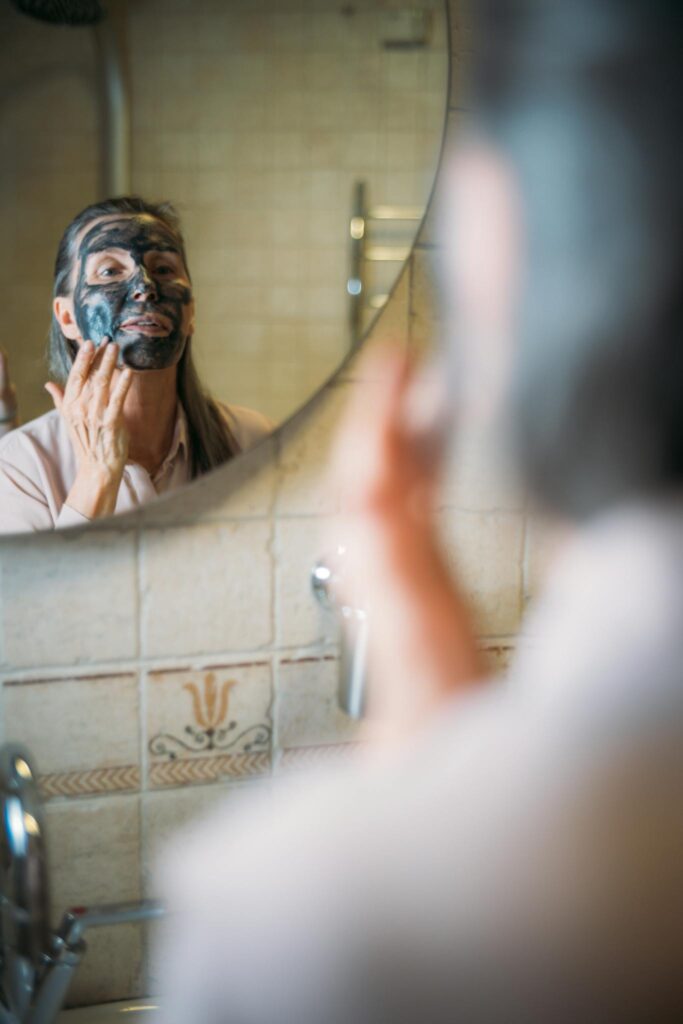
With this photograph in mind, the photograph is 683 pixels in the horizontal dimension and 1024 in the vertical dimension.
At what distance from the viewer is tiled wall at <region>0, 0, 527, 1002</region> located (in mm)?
831

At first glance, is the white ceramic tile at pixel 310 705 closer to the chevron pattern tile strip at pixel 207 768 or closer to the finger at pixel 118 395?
the chevron pattern tile strip at pixel 207 768

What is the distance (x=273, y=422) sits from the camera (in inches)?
32.6

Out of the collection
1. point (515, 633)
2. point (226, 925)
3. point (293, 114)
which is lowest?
point (226, 925)

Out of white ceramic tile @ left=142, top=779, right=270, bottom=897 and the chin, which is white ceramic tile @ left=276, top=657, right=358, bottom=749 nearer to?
white ceramic tile @ left=142, top=779, right=270, bottom=897

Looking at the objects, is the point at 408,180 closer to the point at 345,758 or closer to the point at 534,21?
the point at 534,21

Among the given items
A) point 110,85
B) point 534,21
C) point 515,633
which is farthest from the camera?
point 515,633

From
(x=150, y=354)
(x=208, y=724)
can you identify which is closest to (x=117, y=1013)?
(x=208, y=724)

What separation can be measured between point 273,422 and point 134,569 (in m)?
0.18

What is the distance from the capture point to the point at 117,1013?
875 mm

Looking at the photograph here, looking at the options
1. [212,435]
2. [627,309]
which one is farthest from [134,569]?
[627,309]

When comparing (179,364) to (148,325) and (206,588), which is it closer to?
(148,325)

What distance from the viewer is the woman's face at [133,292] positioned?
0.75 metres

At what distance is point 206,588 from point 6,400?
0.25 meters

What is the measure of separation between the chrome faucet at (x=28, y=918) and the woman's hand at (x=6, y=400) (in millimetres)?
270
